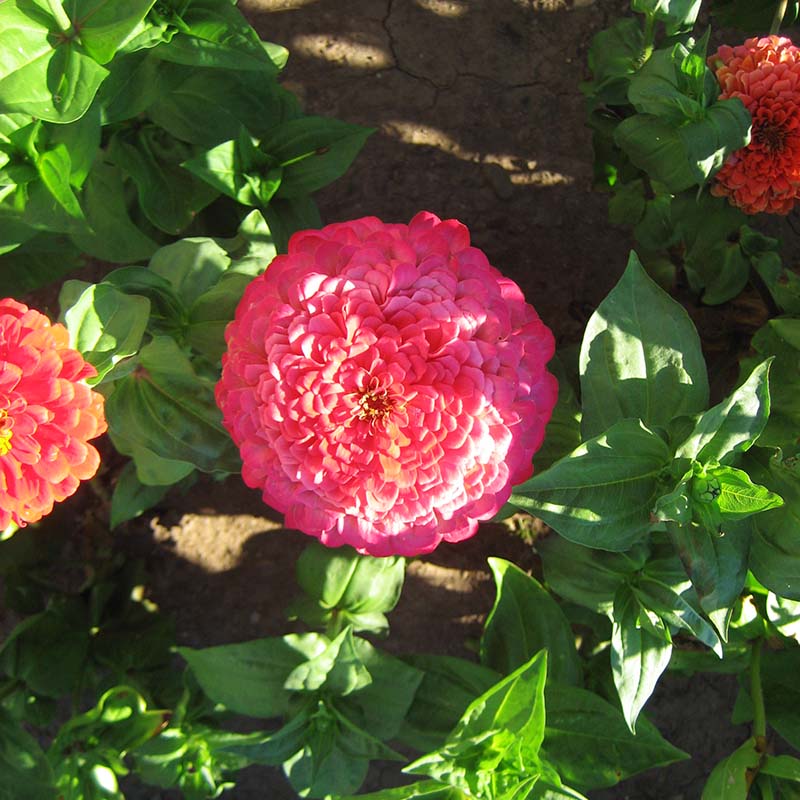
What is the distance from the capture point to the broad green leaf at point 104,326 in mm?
1045

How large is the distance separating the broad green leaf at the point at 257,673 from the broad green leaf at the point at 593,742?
1.32ft

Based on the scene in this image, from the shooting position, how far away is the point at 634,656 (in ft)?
3.65

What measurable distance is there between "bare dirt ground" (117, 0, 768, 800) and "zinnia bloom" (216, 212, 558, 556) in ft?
2.84

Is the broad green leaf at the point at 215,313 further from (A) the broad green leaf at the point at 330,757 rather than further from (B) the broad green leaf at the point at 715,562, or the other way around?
(B) the broad green leaf at the point at 715,562

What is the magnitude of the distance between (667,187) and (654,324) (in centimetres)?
49

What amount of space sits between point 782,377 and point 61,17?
119 centimetres

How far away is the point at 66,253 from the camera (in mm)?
1537

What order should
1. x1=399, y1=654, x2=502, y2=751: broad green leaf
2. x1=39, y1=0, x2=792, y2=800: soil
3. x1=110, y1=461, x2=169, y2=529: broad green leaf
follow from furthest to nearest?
1. x1=39, y1=0, x2=792, y2=800: soil
2. x1=110, y1=461, x2=169, y2=529: broad green leaf
3. x1=399, y1=654, x2=502, y2=751: broad green leaf

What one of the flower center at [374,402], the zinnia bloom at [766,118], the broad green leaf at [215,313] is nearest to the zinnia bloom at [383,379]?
the flower center at [374,402]

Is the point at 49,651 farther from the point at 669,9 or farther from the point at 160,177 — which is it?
the point at 669,9

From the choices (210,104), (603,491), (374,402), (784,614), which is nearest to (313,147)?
(210,104)

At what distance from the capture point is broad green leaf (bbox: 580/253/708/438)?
1.07 m

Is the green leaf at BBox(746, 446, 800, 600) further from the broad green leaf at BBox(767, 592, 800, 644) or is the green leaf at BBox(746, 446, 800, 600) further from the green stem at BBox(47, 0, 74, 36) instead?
the green stem at BBox(47, 0, 74, 36)

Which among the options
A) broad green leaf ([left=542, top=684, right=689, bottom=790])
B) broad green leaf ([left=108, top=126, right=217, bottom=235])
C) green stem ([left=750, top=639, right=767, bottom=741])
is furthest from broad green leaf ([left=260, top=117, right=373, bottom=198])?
green stem ([left=750, top=639, right=767, bottom=741])
